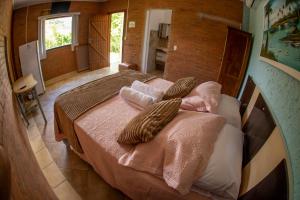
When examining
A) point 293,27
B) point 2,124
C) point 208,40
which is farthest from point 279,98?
point 208,40

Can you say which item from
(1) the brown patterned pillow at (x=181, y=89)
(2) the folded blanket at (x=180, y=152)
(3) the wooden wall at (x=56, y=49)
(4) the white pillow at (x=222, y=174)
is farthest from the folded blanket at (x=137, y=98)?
(3) the wooden wall at (x=56, y=49)

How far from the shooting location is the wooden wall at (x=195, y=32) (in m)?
3.54

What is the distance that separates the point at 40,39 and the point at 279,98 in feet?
11.9

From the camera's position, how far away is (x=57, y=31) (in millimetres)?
4102

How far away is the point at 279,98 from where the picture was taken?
1.25 meters

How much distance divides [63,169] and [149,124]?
4.55ft

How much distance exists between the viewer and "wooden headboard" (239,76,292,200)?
941 millimetres

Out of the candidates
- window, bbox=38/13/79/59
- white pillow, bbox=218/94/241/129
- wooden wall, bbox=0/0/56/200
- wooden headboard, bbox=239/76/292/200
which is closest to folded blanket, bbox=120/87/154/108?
white pillow, bbox=218/94/241/129

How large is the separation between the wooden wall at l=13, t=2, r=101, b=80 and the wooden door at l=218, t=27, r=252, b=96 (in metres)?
2.89

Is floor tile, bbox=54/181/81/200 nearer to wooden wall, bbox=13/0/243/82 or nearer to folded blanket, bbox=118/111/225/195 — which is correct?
folded blanket, bbox=118/111/225/195

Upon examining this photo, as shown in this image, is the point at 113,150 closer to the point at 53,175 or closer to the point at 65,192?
the point at 65,192

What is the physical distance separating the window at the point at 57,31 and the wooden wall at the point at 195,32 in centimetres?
148

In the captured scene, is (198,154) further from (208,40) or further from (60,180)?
(208,40)

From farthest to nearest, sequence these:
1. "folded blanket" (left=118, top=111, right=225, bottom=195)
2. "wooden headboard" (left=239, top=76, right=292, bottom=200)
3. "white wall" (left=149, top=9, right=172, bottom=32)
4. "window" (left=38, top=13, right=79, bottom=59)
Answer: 1. "white wall" (left=149, top=9, right=172, bottom=32)
2. "window" (left=38, top=13, right=79, bottom=59)
3. "folded blanket" (left=118, top=111, right=225, bottom=195)
4. "wooden headboard" (left=239, top=76, right=292, bottom=200)
